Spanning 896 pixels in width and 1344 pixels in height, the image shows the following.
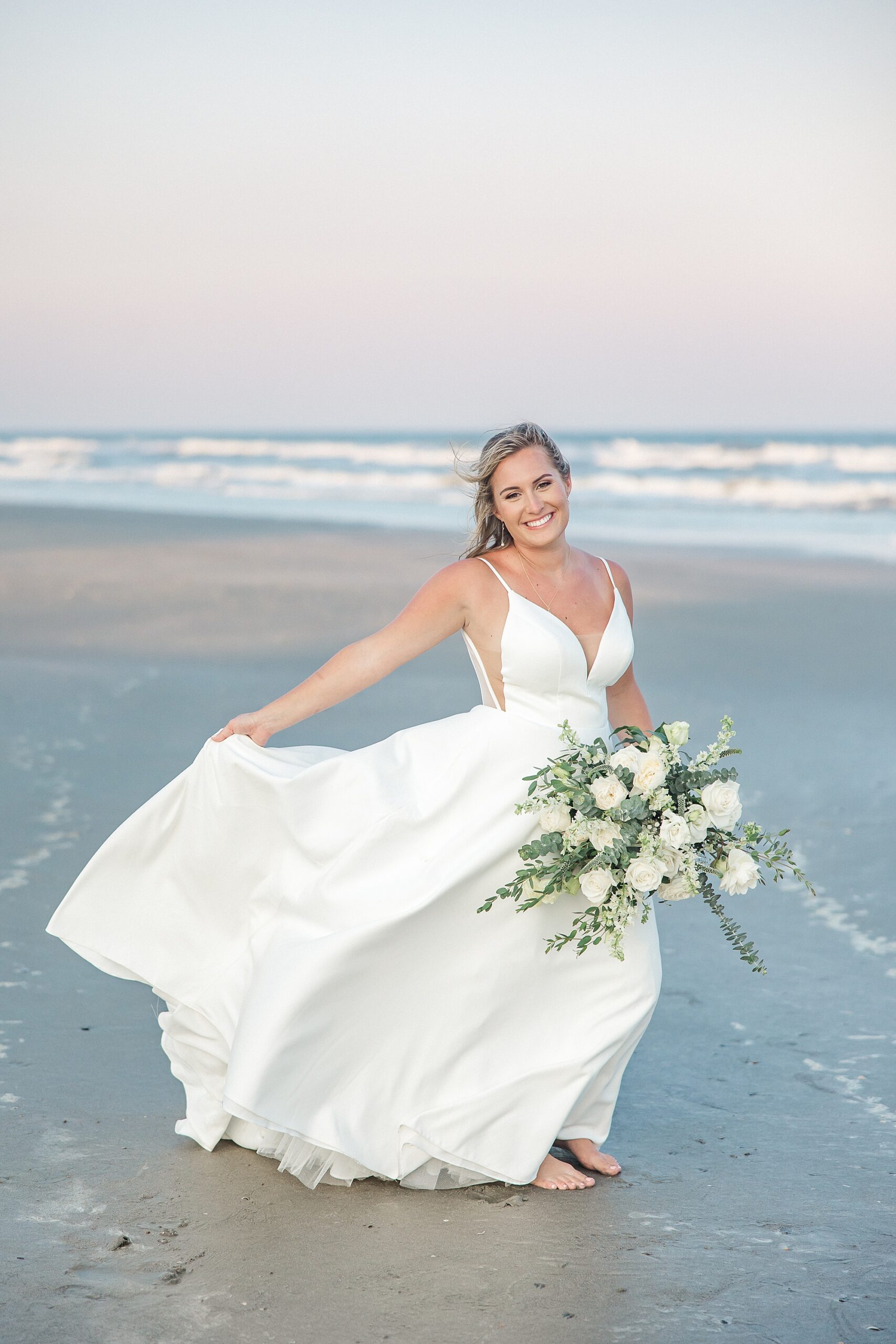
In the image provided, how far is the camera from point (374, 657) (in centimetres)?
393

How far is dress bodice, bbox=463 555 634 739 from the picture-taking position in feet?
12.5

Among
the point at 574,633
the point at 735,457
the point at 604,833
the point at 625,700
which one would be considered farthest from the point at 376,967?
the point at 735,457

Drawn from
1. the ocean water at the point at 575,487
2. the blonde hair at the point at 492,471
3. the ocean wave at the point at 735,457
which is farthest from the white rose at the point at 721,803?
the ocean wave at the point at 735,457

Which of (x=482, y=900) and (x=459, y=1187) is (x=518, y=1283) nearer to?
(x=459, y=1187)

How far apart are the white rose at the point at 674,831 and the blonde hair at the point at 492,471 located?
118 cm

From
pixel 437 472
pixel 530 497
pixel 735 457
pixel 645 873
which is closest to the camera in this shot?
pixel 645 873

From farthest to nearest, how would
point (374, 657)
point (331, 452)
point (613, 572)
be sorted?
point (331, 452) → point (613, 572) → point (374, 657)

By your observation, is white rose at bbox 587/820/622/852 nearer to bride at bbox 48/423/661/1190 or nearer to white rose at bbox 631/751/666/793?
white rose at bbox 631/751/666/793

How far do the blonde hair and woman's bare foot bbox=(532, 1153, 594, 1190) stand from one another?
1831 mm

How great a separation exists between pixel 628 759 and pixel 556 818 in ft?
0.80

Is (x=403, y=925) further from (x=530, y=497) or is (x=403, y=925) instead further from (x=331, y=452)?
(x=331, y=452)

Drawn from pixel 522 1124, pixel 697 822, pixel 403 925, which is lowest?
pixel 522 1124

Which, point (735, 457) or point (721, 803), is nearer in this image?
point (721, 803)

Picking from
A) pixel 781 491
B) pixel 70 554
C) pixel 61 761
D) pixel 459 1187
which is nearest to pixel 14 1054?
pixel 459 1187
